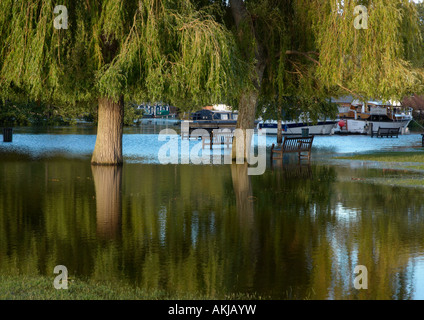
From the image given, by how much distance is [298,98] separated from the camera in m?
39.2

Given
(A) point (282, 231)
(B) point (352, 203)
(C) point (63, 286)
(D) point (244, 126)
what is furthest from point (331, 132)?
(C) point (63, 286)

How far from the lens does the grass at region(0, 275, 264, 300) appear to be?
799 cm

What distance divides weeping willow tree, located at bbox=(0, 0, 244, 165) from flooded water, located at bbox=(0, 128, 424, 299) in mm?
3100

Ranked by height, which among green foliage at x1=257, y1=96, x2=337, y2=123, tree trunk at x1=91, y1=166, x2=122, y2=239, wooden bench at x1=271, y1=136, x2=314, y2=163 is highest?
green foliage at x1=257, y1=96, x2=337, y2=123

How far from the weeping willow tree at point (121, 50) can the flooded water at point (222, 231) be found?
3.10m

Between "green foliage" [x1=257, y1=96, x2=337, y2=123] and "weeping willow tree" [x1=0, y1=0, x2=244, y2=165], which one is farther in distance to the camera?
"green foliage" [x1=257, y1=96, x2=337, y2=123]

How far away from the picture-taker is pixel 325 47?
998 inches

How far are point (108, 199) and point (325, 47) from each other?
12.1 meters

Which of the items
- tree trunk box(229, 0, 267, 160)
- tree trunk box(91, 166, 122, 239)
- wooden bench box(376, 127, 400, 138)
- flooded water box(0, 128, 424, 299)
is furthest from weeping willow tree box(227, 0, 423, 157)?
wooden bench box(376, 127, 400, 138)

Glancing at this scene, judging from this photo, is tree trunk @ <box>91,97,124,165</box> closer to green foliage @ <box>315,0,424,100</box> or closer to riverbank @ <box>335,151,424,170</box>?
green foliage @ <box>315,0,424,100</box>

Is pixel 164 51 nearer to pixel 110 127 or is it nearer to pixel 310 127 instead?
pixel 110 127

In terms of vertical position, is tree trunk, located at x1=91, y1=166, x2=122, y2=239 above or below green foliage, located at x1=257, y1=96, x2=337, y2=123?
below

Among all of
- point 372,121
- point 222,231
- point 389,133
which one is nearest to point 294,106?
point 389,133
